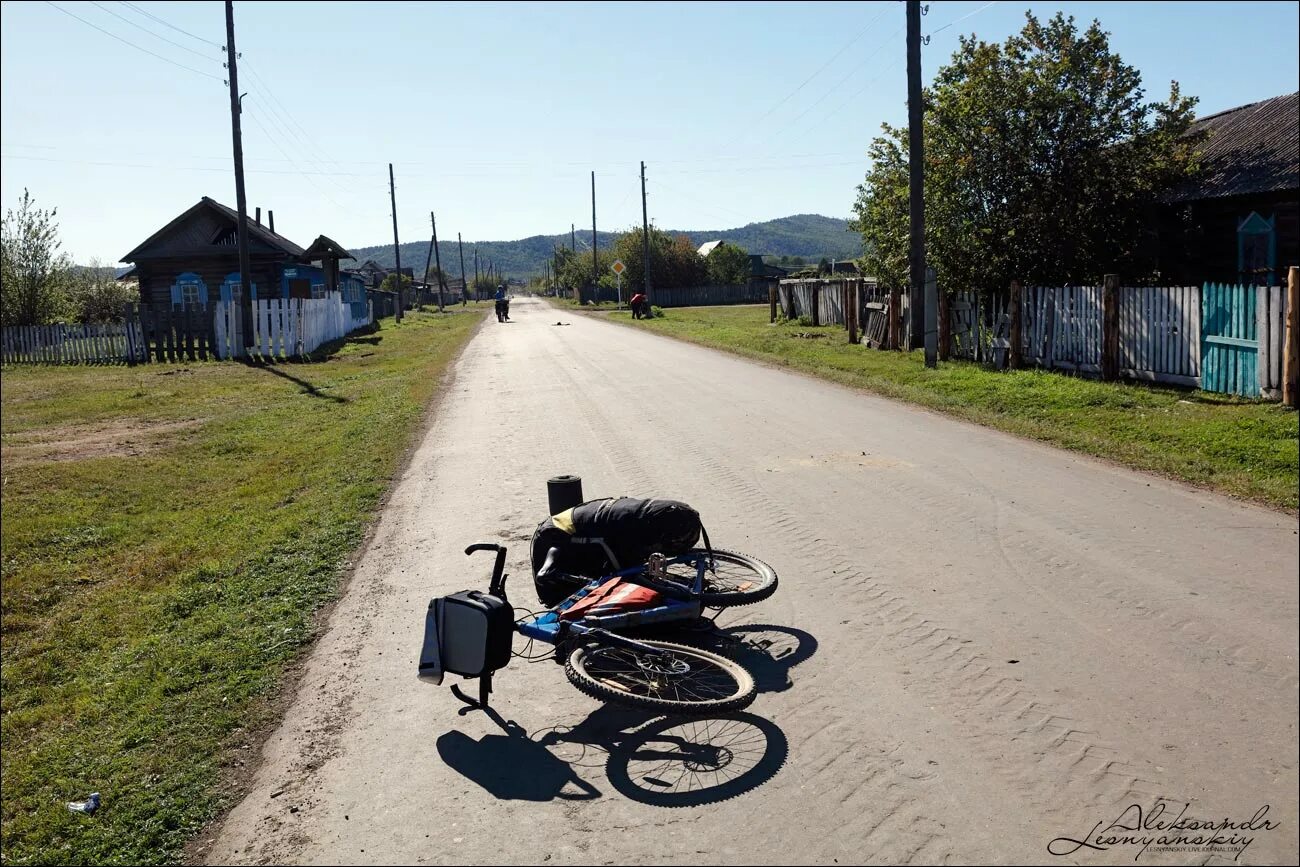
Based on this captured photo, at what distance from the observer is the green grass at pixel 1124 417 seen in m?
9.95

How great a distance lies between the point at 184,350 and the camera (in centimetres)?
3070

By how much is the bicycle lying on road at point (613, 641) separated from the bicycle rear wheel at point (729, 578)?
1 centimetres

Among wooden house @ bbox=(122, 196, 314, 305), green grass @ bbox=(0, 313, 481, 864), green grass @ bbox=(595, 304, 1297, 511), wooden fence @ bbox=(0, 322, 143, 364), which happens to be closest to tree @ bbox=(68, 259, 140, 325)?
wooden house @ bbox=(122, 196, 314, 305)

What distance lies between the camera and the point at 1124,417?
516 inches

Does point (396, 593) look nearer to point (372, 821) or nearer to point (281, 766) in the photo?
point (281, 766)

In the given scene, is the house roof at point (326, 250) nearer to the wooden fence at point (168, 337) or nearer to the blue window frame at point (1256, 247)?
the wooden fence at point (168, 337)

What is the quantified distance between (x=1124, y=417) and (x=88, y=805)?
11.9 meters

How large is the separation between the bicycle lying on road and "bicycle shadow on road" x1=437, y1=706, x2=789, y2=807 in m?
0.13

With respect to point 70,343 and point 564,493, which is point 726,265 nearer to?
point 70,343

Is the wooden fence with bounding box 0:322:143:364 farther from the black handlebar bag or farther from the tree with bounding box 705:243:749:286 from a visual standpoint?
the tree with bounding box 705:243:749:286

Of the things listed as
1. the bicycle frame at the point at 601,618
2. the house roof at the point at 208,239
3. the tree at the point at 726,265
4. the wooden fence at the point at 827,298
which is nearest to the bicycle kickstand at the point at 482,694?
the bicycle frame at the point at 601,618

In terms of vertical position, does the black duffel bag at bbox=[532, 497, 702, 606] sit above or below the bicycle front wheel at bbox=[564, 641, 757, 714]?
above

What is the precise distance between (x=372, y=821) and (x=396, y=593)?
3134mm

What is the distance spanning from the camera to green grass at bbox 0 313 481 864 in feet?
16.6
